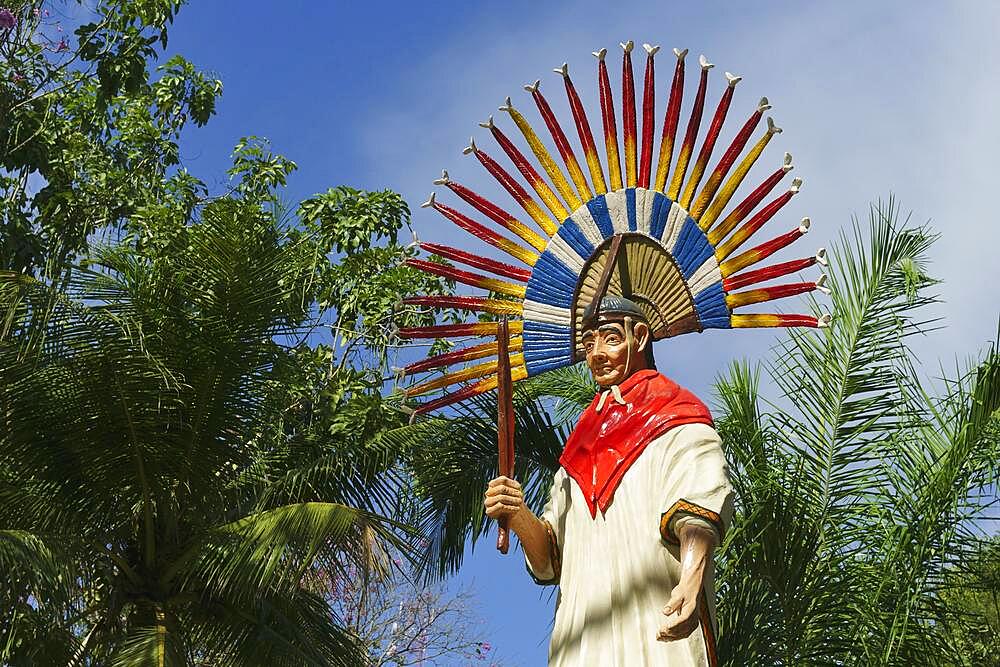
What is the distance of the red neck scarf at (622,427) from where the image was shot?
5941mm

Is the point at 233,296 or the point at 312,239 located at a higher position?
the point at 312,239

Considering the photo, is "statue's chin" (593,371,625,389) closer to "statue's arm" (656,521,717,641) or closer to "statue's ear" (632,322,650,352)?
"statue's ear" (632,322,650,352)

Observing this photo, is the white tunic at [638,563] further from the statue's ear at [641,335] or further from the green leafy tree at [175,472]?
the green leafy tree at [175,472]

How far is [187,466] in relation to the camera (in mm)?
8953

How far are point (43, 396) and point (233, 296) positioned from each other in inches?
48.2

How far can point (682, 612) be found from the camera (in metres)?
5.27

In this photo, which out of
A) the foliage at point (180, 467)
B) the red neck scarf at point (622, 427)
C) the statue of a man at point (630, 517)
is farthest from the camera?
the foliage at point (180, 467)

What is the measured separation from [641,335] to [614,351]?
0.53ft

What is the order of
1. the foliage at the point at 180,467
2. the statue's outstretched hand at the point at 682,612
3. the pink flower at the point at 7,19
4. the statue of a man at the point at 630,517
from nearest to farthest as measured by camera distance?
the statue's outstretched hand at the point at 682,612, the statue of a man at the point at 630,517, the foliage at the point at 180,467, the pink flower at the point at 7,19

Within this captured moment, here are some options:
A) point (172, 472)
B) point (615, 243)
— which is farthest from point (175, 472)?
point (615, 243)

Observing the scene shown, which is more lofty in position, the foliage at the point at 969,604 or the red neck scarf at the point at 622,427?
the red neck scarf at the point at 622,427

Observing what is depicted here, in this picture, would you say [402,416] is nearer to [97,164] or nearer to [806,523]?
[806,523]

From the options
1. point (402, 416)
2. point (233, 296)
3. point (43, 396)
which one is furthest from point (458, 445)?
point (43, 396)

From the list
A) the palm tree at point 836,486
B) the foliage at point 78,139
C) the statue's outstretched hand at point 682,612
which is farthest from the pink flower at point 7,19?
the statue's outstretched hand at point 682,612
